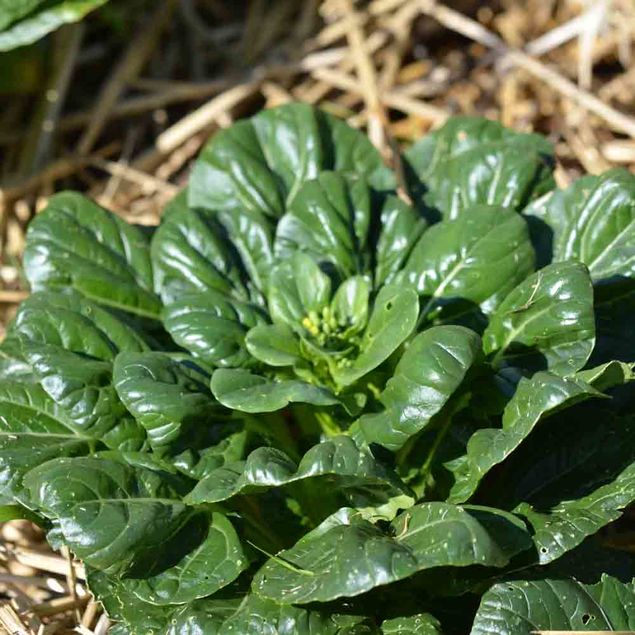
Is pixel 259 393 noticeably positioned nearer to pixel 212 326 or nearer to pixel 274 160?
pixel 212 326

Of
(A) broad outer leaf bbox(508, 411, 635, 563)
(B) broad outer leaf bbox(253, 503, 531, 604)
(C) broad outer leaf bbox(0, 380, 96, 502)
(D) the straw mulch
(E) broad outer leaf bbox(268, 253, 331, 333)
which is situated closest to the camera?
(B) broad outer leaf bbox(253, 503, 531, 604)

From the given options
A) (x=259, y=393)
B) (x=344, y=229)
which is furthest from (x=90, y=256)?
(x=259, y=393)

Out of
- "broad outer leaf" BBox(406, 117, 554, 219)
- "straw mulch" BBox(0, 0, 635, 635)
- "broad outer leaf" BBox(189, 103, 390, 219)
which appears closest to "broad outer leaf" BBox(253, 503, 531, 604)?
"broad outer leaf" BBox(406, 117, 554, 219)

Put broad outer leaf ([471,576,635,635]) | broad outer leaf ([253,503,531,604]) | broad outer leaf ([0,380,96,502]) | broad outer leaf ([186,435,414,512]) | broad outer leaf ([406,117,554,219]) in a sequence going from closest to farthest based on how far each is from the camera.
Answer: broad outer leaf ([253,503,531,604]) → broad outer leaf ([186,435,414,512]) → broad outer leaf ([471,576,635,635]) → broad outer leaf ([0,380,96,502]) → broad outer leaf ([406,117,554,219])

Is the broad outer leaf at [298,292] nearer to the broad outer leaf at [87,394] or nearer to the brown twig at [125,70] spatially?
the broad outer leaf at [87,394]

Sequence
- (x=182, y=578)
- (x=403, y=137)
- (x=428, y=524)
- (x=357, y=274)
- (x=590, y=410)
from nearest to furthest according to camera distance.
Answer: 1. (x=428, y=524)
2. (x=182, y=578)
3. (x=590, y=410)
4. (x=357, y=274)
5. (x=403, y=137)

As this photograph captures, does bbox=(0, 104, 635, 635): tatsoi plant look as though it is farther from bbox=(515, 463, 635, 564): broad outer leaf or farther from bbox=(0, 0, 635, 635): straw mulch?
bbox=(0, 0, 635, 635): straw mulch

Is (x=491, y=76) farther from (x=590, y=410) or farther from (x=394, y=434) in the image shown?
(x=394, y=434)

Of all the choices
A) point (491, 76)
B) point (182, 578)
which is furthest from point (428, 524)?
point (491, 76)
